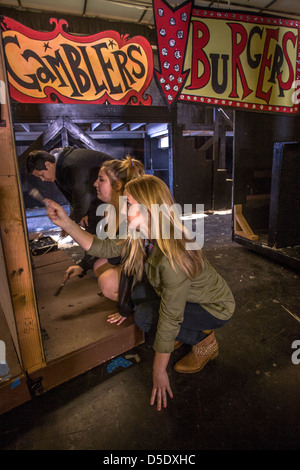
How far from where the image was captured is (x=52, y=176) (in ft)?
10.6

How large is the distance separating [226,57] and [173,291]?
399 centimetres

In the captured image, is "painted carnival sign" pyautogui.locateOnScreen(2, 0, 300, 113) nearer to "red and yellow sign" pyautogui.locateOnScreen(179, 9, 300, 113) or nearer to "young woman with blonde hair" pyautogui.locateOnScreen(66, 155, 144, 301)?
"red and yellow sign" pyautogui.locateOnScreen(179, 9, 300, 113)

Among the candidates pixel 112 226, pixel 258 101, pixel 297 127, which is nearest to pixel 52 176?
pixel 112 226

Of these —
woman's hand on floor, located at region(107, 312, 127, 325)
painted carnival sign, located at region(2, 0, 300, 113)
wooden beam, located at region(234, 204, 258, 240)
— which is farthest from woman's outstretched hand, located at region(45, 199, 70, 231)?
wooden beam, located at region(234, 204, 258, 240)

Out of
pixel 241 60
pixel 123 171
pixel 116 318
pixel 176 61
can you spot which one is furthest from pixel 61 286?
pixel 241 60

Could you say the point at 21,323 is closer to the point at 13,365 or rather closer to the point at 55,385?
the point at 13,365

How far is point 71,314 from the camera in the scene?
224 centimetres

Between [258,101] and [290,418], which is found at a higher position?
[258,101]

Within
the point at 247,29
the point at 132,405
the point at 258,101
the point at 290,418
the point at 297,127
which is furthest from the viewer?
the point at 297,127

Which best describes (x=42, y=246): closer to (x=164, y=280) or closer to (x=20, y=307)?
(x=20, y=307)

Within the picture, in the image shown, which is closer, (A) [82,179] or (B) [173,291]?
(B) [173,291]

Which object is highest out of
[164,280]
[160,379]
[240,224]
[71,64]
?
[71,64]

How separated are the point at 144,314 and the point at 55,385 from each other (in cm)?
76

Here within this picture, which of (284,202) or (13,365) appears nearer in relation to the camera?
(13,365)
